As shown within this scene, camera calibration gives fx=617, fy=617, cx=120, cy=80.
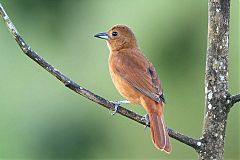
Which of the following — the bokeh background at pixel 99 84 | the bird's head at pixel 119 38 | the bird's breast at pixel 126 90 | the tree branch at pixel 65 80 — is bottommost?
the tree branch at pixel 65 80

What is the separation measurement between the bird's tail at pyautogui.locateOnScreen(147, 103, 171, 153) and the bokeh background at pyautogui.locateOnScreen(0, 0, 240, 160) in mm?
2470

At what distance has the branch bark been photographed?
3.17 meters

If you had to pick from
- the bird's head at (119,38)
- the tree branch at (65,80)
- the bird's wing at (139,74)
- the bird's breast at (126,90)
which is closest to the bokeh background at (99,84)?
the bird's head at (119,38)

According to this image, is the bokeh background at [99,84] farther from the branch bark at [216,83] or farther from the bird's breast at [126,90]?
the branch bark at [216,83]

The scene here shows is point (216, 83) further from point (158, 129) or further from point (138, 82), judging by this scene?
point (138, 82)

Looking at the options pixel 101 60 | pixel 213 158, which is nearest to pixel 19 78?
pixel 101 60

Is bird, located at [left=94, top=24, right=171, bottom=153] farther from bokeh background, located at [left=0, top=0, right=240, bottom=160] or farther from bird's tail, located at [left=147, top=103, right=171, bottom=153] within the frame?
bokeh background, located at [left=0, top=0, right=240, bottom=160]

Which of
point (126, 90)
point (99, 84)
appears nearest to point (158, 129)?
point (126, 90)

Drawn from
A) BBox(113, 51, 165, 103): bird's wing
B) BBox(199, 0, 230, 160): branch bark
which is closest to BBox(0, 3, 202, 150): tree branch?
BBox(199, 0, 230, 160): branch bark

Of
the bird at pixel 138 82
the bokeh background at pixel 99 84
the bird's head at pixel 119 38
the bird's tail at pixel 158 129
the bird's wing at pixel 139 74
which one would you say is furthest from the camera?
the bokeh background at pixel 99 84

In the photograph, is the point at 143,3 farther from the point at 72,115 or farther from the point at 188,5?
the point at 72,115

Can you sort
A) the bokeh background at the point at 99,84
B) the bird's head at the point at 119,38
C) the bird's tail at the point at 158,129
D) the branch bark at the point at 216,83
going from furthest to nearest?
the bokeh background at the point at 99,84
the bird's head at the point at 119,38
the bird's tail at the point at 158,129
the branch bark at the point at 216,83

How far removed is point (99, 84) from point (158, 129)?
11.5 ft

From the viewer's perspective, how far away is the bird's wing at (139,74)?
4375mm
